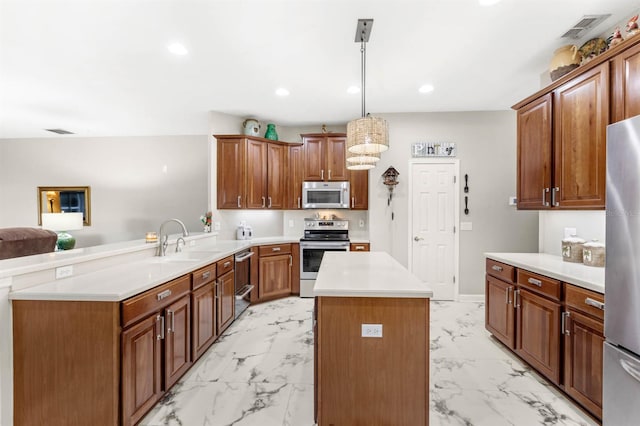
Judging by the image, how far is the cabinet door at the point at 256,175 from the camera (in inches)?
159

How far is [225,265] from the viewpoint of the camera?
2910mm

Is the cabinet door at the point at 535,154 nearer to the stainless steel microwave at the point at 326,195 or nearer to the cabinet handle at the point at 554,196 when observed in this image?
the cabinet handle at the point at 554,196

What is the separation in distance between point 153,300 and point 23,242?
8.27 ft

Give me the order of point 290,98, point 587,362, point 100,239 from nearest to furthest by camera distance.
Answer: point 587,362
point 290,98
point 100,239

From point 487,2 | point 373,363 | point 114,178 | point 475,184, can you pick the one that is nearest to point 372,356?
point 373,363

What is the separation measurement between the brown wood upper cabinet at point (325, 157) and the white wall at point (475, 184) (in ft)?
2.04

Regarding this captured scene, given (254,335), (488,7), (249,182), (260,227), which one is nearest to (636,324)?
(488,7)

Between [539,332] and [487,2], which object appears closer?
[487,2]

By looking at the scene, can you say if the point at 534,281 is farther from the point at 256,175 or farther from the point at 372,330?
the point at 256,175

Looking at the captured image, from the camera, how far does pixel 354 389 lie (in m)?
1.47

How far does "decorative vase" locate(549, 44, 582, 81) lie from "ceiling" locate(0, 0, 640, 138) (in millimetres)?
114

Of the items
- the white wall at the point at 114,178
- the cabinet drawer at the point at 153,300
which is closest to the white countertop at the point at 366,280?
the cabinet drawer at the point at 153,300

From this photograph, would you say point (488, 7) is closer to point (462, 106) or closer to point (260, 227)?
point (462, 106)

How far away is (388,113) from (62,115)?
17.0 ft
